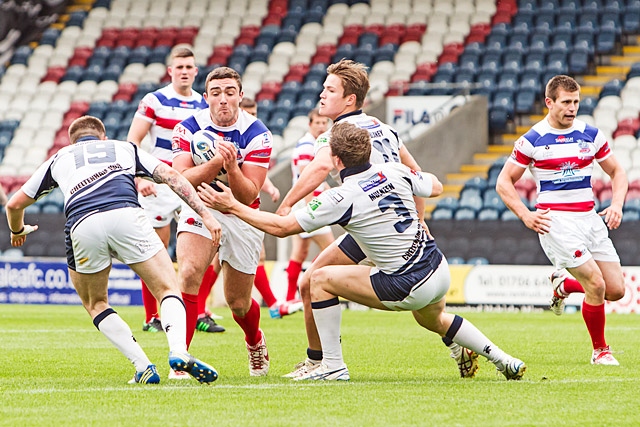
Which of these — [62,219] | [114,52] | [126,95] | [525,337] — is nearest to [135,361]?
[525,337]

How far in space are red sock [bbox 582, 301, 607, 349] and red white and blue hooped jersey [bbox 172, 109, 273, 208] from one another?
9.40 ft

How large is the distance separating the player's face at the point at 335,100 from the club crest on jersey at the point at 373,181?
0.83 meters

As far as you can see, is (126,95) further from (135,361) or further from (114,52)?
(135,361)

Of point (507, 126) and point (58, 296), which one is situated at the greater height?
point (507, 126)

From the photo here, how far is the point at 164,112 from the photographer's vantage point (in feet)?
34.6

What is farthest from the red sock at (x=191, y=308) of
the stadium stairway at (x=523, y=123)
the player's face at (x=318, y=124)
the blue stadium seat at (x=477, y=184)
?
the stadium stairway at (x=523, y=123)

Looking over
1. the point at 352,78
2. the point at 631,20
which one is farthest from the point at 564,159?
the point at 631,20

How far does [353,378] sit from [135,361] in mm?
1405

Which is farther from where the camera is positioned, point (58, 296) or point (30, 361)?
point (58, 296)

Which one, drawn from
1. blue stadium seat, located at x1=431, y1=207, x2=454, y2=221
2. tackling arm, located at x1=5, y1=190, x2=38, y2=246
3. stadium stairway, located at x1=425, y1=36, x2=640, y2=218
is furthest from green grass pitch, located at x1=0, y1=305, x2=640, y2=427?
stadium stairway, located at x1=425, y1=36, x2=640, y2=218

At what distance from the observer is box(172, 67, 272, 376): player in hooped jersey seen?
24.1 ft

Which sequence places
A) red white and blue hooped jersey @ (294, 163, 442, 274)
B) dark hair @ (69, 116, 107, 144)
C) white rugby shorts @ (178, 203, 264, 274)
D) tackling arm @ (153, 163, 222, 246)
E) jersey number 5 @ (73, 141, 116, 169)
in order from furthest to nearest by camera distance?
white rugby shorts @ (178, 203, 264, 274), dark hair @ (69, 116, 107, 144), jersey number 5 @ (73, 141, 116, 169), tackling arm @ (153, 163, 222, 246), red white and blue hooped jersey @ (294, 163, 442, 274)

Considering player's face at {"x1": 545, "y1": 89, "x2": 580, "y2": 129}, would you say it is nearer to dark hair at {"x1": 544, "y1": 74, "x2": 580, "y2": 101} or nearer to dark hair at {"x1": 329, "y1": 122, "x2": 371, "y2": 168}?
dark hair at {"x1": 544, "y1": 74, "x2": 580, "y2": 101}

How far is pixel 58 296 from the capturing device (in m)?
17.9
